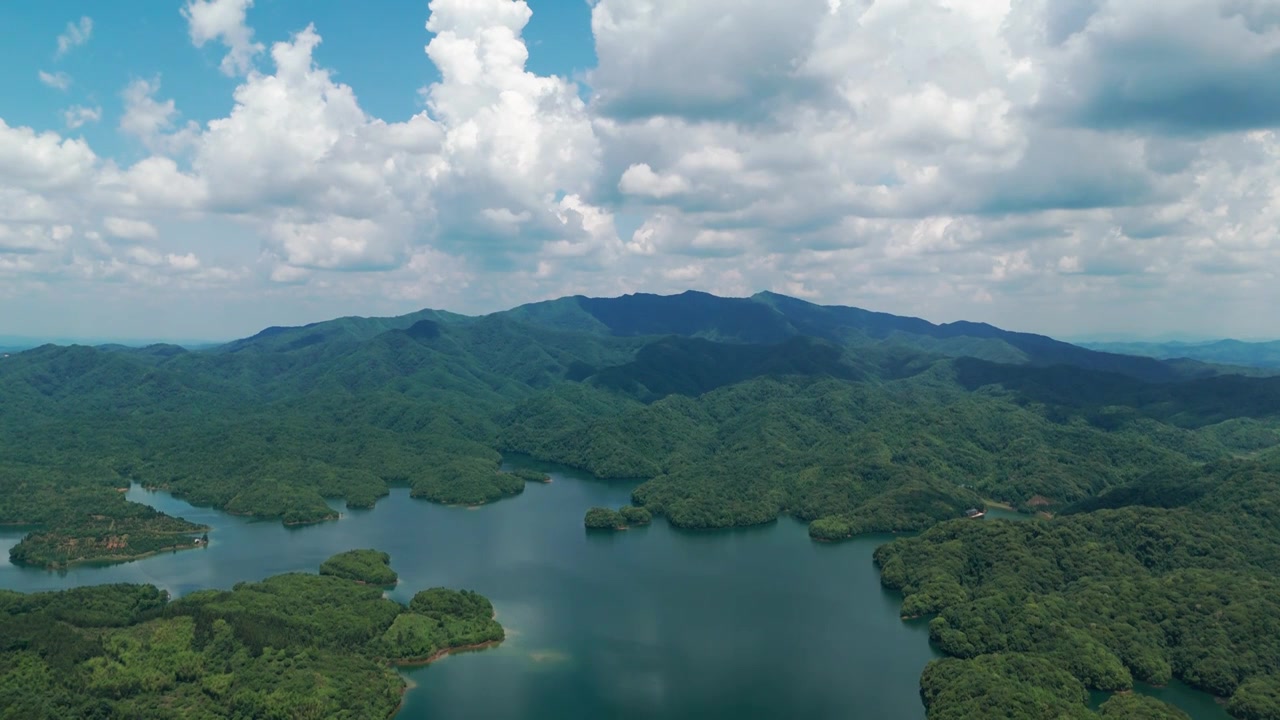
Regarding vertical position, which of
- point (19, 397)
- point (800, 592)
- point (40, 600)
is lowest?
point (800, 592)

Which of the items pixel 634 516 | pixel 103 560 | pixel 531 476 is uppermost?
pixel 531 476

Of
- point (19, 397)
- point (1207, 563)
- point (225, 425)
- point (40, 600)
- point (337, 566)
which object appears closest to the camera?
point (40, 600)

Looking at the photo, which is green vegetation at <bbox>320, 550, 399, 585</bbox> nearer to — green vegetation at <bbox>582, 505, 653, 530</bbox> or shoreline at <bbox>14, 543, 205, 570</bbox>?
shoreline at <bbox>14, 543, 205, 570</bbox>

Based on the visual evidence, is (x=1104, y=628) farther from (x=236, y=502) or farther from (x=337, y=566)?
(x=236, y=502)

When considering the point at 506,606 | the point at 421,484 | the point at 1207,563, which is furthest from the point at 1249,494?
the point at 421,484

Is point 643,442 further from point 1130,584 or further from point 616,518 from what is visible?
point 1130,584

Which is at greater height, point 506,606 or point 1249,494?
point 1249,494

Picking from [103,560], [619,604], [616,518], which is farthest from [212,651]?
[616,518]
